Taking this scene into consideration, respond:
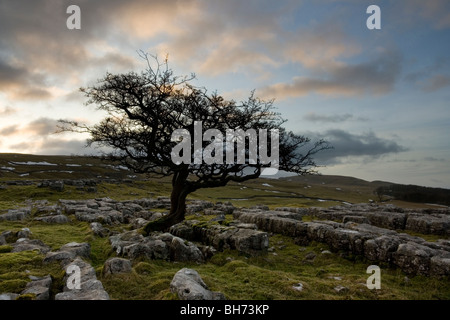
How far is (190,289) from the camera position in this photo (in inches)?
270

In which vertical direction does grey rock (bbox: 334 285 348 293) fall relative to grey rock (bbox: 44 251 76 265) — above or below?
below

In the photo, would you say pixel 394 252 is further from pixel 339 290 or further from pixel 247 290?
pixel 247 290

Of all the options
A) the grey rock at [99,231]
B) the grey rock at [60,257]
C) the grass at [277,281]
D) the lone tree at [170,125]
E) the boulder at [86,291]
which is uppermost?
the lone tree at [170,125]

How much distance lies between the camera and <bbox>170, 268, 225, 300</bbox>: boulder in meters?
6.70

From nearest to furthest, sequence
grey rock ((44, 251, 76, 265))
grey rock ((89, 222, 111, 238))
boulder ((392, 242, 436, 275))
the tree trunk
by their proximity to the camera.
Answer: grey rock ((44, 251, 76, 265))
boulder ((392, 242, 436, 275))
grey rock ((89, 222, 111, 238))
the tree trunk

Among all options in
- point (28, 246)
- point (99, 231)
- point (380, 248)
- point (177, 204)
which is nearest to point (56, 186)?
point (99, 231)

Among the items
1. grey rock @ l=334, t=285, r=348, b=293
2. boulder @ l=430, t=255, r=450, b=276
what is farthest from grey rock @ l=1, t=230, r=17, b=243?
boulder @ l=430, t=255, r=450, b=276

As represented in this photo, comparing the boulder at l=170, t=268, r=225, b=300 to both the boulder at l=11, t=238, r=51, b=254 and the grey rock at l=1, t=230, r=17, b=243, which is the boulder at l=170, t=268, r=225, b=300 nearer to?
the boulder at l=11, t=238, r=51, b=254

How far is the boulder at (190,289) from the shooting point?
22.0 feet

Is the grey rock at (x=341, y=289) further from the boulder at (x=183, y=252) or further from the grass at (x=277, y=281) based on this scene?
the boulder at (x=183, y=252)

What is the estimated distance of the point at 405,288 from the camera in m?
9.56

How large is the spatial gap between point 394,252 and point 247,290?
7.62m

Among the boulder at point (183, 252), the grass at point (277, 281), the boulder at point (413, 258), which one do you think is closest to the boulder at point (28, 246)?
the grass at point (277, 281)

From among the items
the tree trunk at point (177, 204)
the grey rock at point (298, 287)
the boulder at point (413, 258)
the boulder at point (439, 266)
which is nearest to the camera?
the grey rock at point (298, 287)
